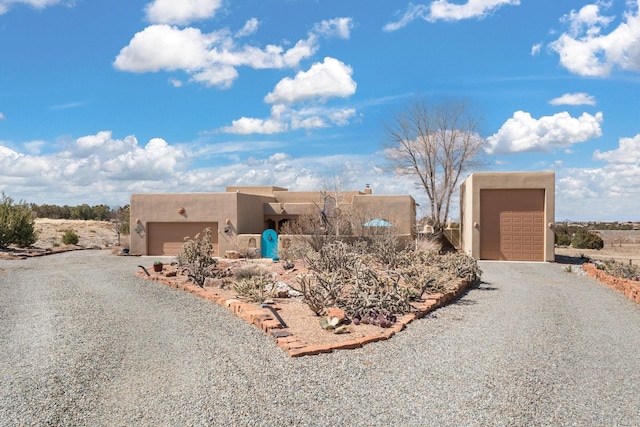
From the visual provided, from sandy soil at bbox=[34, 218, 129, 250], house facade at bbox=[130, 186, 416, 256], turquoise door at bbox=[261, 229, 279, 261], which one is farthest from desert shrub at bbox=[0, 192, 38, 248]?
turquoise door at bbox=[261, 229, 279, 261]

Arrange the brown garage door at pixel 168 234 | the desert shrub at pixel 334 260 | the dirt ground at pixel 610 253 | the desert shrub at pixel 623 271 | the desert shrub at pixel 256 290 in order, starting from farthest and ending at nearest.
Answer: the brown garage door at pixel 168 234 → the dirt ground at pixel 610 253 → the desert shrub at pixel 623 271 → the desert shrub at pixel 334 260 → the desert shrub at pixel 256 290

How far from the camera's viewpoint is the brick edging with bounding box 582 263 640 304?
13242 millimetres

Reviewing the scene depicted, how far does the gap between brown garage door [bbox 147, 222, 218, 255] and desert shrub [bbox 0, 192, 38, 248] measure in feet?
27.1

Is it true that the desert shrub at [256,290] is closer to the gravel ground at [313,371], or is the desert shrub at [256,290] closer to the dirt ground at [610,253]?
the gravel ground at [313,371]

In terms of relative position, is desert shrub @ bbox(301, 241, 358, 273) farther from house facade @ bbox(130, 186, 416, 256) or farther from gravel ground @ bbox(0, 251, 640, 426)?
house facade @ bbox(130, 186, 416, 256)

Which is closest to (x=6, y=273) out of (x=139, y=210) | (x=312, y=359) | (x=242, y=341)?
(x=139, y=210)

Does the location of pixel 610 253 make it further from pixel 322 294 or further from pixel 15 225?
pixel 15 225

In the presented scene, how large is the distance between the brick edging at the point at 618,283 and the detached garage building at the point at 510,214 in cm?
574

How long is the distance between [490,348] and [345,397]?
2.92 metres

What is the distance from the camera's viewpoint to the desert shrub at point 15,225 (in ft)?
101

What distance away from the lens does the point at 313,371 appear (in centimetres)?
675

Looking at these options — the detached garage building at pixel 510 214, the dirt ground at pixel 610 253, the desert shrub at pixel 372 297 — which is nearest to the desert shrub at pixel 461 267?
the desert shrub at pixel 372 297

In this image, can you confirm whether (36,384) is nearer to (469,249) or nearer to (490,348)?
(490,348)

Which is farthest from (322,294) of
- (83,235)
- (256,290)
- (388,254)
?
(83,235)
